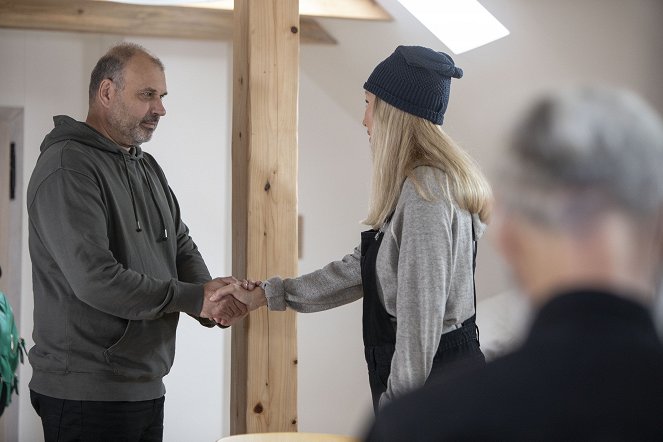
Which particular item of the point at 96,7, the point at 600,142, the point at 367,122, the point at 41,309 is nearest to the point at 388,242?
the point at 367,122

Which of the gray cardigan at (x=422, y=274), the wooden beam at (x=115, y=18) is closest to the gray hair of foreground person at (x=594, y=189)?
the gray cardigan at (x=422, y=274)

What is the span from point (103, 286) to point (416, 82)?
0.97 meters

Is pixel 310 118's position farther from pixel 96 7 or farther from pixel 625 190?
pixel 625 190

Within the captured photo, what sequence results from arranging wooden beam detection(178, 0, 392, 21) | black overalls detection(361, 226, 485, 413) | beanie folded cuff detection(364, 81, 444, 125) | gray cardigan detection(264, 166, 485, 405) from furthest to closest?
wooden beam detection(178, 0, 392, 21) < beanie folded cuff detection(364, 81, 444, 125) < black overalls detection(361, 226, 485, 413) < gray cardigan detection(264, 166, 485, 405)

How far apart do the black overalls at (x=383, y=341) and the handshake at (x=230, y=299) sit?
0.49 metres

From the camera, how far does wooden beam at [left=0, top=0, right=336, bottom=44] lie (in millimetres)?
5016

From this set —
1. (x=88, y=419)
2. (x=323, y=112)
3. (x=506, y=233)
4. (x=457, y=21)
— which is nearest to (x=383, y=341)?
(x=88, y=419)

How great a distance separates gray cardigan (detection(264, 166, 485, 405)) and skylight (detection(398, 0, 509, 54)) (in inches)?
85.3

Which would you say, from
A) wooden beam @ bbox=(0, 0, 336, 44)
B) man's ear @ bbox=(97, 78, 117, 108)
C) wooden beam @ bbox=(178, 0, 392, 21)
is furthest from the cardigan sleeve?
wooden beam @ bbox=(0, 0, 336, 44)

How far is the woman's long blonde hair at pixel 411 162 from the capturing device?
7.04 ft

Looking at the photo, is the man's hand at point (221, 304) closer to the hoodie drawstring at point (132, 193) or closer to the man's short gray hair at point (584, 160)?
the hoodie drawstring at point (132, 193)

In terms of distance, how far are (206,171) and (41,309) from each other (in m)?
3.00

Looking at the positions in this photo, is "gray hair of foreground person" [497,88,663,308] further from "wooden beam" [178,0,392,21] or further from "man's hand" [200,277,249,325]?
"wooden beam" [178,0,392,21]

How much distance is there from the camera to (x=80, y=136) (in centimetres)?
262
